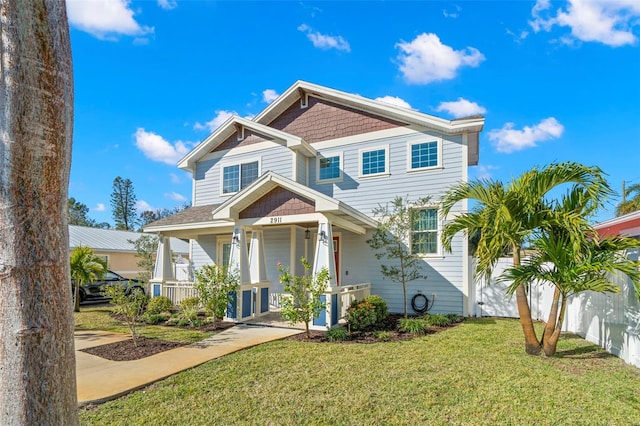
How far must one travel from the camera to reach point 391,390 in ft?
15.6

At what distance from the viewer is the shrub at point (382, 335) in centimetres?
794

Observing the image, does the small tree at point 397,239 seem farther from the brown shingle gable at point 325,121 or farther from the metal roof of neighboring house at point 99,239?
the metal roof of neighboring house at point 99,239

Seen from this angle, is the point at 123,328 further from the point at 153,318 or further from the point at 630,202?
the point at 630,202

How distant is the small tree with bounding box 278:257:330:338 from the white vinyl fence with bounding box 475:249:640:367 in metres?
5.51

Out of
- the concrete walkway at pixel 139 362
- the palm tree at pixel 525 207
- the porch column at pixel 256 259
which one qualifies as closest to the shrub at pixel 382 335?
the concrete walkway at pixel 139 362

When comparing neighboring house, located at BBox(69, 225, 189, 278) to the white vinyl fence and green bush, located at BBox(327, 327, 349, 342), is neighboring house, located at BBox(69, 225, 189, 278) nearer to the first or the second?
green bush, located at BBox(327, 327, 349, 342)

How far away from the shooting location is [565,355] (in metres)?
6.50

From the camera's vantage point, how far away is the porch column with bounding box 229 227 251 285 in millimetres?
9938

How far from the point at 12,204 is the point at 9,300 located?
61 cm

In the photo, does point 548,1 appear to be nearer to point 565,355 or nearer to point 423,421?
point 565,355

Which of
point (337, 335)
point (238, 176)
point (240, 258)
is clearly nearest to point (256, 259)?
point (240, 258)

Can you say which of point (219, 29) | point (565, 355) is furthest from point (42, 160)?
point (219, 29)

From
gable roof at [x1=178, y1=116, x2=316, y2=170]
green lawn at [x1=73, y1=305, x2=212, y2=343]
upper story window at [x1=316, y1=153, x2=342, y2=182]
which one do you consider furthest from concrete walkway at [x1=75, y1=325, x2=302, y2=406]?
gable roof at [x1=178, y1=116, x2=316, y2=170]

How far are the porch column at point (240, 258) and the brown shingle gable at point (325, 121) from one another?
4.97 meters
